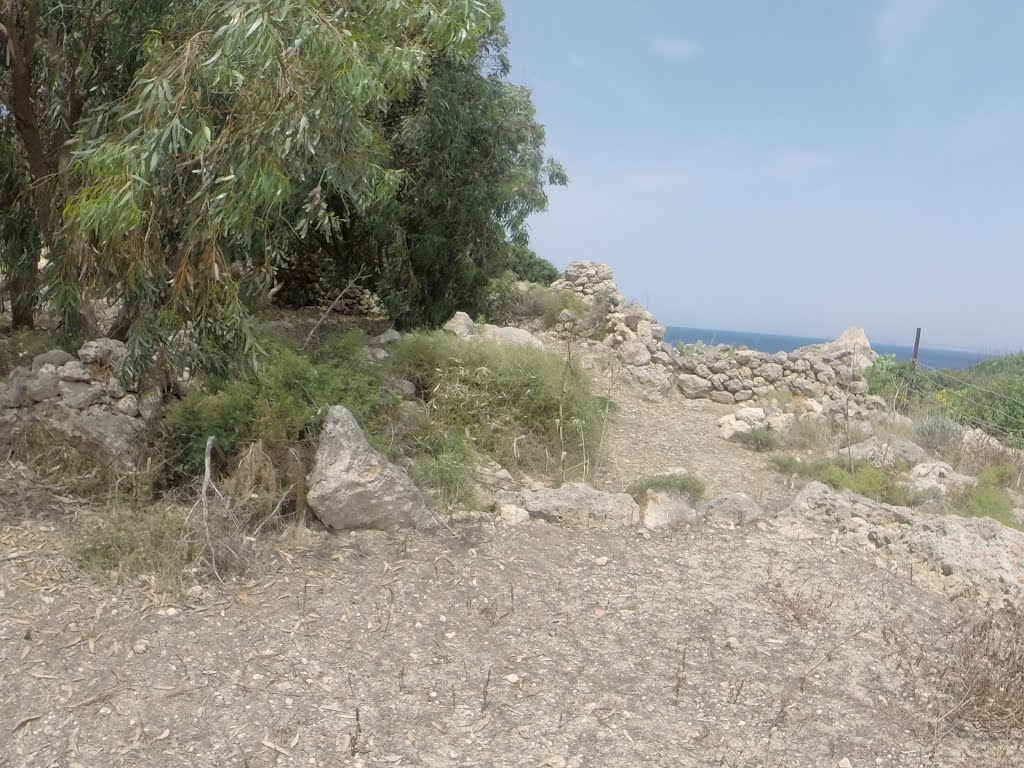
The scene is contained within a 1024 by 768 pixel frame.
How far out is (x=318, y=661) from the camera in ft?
12.0

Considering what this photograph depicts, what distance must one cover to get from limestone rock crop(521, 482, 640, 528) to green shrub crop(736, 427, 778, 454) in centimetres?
364

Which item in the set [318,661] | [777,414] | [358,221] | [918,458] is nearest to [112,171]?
[318,661]

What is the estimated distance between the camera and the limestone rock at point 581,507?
17.9ft

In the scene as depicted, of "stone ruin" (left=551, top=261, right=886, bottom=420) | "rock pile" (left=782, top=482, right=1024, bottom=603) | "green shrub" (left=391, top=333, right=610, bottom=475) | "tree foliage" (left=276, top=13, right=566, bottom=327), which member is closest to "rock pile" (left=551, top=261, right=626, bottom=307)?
"stone ruin" (left=551, top=261, right=886, bottom=420)

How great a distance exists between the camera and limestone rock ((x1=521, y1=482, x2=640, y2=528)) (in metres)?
5.46

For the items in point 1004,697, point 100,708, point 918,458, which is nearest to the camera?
point 100,708

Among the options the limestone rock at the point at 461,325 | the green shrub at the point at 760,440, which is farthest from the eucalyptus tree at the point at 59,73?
the green shrub at the point at 760,440

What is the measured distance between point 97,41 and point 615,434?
18.7 ft

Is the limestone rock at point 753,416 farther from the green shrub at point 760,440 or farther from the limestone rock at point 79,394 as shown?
the limestone rock at point 79,394

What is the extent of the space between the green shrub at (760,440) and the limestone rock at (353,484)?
5.06 metres

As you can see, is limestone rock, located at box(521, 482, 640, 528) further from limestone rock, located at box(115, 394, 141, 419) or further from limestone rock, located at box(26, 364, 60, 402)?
limestone rock, located at box(26, 364, 60, 402)

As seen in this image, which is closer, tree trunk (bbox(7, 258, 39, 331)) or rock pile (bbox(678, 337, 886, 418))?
→ tree trunk (bbox(7, 258, 39, 331))

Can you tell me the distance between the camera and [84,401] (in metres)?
A: 5.25

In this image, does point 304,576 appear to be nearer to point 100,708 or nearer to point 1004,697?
point 100,708
